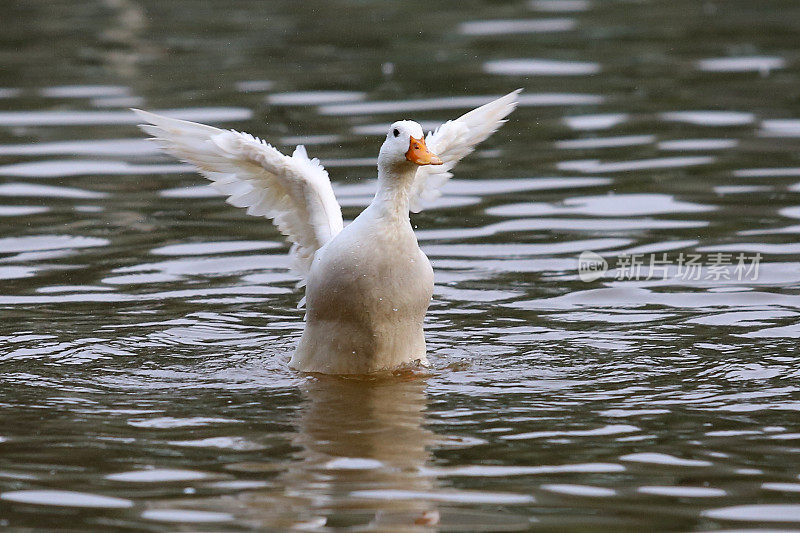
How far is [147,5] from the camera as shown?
2336cm

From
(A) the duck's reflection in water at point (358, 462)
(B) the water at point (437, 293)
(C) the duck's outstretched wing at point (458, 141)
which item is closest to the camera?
(A) the duck's reflection in water at point (358, 462)

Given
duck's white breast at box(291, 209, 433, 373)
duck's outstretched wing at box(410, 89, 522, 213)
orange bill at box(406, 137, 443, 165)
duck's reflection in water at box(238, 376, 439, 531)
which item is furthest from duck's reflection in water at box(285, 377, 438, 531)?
duck's outstretched wing at box(410, 89, 522, 213)

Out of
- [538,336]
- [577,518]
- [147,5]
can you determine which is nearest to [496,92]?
[538,336]

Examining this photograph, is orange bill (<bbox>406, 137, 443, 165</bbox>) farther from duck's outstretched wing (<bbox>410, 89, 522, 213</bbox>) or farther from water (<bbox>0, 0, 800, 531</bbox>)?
duck's outstretched wing (<bbox>410, 89, 522, 213</bbox>)

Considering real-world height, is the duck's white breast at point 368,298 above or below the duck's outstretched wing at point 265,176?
below

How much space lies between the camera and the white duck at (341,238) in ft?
26.6

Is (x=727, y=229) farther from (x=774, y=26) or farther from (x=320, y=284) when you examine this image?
(x=774, y=26)

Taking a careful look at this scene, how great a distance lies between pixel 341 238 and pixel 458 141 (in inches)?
66.0

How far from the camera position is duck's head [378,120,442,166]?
26.1ft

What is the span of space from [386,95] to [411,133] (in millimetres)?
8591

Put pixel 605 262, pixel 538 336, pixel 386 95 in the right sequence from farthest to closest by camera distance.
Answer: pixel 386 95
pixel 605 262
pixel 538 336

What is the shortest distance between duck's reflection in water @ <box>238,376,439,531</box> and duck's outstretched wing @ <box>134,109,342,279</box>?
1.07 metres

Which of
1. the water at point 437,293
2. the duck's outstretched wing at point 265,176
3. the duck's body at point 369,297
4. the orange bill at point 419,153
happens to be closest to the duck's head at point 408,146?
the orange bill at point 419,153

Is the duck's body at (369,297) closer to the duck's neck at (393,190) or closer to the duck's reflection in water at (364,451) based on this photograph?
the duck's neck at (393,190)
